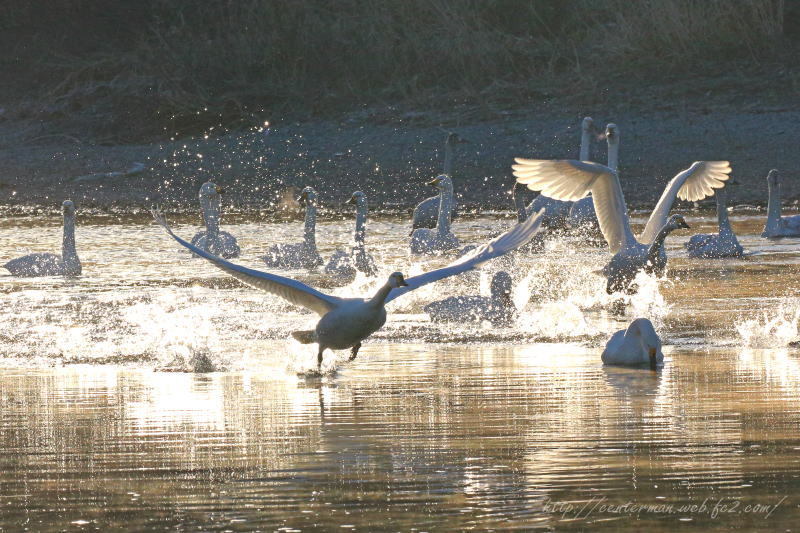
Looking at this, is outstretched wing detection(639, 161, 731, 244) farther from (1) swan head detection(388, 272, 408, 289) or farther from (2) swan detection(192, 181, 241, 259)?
(2) swan detection(192, 181, 241, 259)

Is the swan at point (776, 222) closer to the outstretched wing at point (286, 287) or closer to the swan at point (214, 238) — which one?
the swan at point (214, 238)

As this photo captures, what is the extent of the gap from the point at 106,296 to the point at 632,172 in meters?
8.25

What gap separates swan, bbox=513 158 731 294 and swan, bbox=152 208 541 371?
2240mm

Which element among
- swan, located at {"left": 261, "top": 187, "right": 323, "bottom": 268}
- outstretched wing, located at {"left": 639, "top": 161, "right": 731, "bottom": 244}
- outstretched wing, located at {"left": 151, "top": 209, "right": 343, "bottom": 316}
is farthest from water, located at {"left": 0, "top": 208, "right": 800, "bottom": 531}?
swan, located at {"left": 261, "top": 187, "right": 323, "bottom": 268}

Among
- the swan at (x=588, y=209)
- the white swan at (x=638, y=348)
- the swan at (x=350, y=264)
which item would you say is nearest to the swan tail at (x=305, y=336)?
the white swan at (x=638, y=348)

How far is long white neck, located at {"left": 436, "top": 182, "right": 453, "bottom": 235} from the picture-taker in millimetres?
14430

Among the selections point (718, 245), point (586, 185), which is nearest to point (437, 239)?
point (718, 245)

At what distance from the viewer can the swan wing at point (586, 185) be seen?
428 inches

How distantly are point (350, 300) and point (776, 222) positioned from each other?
7.35 metres

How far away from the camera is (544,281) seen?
12.2 meters

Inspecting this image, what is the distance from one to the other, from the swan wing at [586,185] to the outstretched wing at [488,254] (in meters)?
2.17

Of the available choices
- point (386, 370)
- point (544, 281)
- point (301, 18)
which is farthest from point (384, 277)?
point (301, 18)

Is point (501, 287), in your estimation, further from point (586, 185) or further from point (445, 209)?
point (445, 209)

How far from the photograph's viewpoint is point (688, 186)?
1197 centimetres
